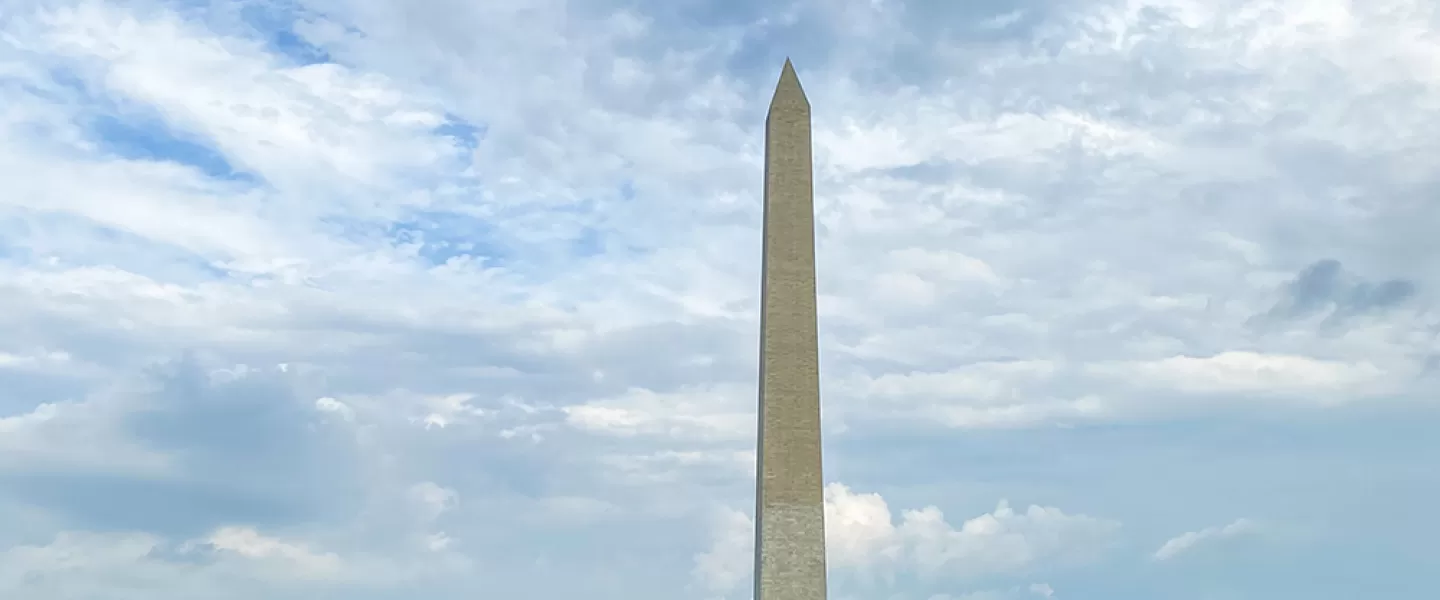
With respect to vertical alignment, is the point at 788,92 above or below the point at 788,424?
above

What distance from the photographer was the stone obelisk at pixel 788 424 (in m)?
34.5

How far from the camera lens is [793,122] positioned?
36.9 meters

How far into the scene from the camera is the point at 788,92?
3734 cm

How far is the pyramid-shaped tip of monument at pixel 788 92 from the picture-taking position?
37125mm

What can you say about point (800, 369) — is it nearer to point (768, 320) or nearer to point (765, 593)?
point (768, 320)

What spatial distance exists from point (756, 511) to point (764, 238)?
6.56 meters

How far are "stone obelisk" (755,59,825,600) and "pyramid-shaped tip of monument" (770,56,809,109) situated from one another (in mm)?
2776

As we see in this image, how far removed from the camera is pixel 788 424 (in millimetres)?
34688

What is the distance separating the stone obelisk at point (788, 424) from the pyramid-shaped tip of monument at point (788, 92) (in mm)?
2776

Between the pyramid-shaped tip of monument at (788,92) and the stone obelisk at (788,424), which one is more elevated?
the pyramid-shaped tip of monument at (788,92)

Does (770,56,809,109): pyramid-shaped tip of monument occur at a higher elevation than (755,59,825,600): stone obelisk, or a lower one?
higher

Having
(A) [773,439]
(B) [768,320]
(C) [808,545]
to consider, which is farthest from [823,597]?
(B) [768,320]

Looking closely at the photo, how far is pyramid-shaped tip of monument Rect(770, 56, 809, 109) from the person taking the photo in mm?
37125

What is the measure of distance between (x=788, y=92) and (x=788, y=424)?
27.8 feet
